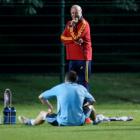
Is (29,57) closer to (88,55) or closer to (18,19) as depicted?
(18,19)

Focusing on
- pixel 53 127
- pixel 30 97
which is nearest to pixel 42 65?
pixel 30 97

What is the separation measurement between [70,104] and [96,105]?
6.48 meters

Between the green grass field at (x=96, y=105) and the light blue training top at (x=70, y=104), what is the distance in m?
0.21

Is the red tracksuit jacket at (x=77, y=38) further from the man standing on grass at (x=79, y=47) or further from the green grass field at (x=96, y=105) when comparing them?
the green grass field at (x=96, y=105)

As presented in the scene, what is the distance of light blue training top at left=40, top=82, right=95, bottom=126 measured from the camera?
1584 cm

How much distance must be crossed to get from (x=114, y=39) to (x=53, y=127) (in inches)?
442

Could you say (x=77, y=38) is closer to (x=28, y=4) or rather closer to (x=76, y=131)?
(x=76, y=131)

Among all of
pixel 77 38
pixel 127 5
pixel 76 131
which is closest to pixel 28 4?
pixel 127 5

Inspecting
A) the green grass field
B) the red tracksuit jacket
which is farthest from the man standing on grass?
the green grass field

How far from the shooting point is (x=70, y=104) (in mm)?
15883

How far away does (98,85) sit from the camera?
85.3ft

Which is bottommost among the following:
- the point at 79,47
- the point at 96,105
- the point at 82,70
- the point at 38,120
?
the point at 96,105

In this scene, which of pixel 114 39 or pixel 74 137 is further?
pixel 114 39

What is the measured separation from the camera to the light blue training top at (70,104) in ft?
52.0
